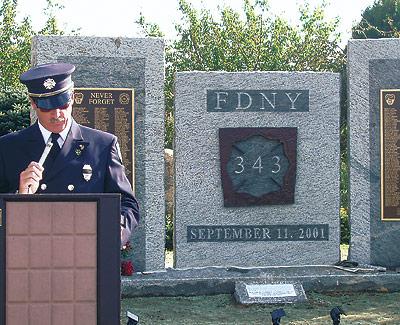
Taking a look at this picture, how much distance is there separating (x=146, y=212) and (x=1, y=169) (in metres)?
4.65

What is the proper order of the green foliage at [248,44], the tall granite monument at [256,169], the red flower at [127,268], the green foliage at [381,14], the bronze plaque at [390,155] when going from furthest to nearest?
the green foliage at [381,14] < the green foliage at [248,44] < the bronze plaque at [390,155] < the tall granite monument at [256,169] < the red flower at [127,268]

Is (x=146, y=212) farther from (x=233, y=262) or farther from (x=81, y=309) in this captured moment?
(x=81, y=309)

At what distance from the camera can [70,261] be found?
383 cm

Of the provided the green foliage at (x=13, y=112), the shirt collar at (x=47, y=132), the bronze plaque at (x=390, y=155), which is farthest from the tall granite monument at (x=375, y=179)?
the shirt collar at (x=47, y=132)

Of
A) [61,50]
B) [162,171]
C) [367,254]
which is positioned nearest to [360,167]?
[367,254]

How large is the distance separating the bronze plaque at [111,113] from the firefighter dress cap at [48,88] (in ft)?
14.9

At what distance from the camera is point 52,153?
4180mm

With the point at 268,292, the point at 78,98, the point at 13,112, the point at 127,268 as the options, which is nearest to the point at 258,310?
the point at 268,292

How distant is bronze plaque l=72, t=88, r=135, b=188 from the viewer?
8.73m

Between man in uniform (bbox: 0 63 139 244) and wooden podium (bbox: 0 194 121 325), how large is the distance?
0.25 m

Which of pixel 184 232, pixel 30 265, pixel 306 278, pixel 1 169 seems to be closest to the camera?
pixel 30 265

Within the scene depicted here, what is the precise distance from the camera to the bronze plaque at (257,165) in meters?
9.00

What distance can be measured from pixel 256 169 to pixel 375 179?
4.34ft

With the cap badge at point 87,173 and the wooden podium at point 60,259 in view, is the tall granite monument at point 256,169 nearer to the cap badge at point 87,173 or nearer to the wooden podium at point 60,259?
the cap badge at point 87,173
